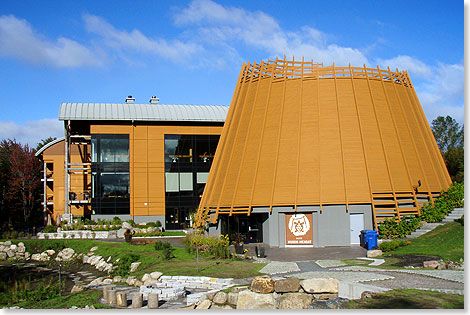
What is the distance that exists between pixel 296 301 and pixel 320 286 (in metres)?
1.00

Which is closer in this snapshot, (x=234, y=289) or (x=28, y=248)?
(x=234, y=289)

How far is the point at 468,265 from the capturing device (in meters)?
15.1

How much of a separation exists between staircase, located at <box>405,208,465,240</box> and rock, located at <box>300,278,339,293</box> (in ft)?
48.9

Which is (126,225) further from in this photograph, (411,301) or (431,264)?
(411,301)

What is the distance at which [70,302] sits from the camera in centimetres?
1675

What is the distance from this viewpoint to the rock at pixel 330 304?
1274 centimetres

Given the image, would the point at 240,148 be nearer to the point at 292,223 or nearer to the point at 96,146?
the point at 292,223

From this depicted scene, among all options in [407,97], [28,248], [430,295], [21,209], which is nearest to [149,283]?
[430,295]

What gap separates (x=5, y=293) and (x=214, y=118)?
30.8 metres

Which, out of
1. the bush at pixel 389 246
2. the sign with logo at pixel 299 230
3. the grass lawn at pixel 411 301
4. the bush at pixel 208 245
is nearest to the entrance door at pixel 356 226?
the sign with logo at pixel 299 230

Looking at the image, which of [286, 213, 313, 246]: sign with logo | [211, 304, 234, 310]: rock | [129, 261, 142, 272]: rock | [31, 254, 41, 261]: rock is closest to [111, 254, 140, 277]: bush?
[129, 261, 142, 272]: rock

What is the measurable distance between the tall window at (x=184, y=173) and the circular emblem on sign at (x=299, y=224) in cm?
1870

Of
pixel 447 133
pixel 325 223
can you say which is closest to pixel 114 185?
pixel 325 223

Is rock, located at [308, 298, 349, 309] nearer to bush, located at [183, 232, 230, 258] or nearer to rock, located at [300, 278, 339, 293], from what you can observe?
rock, located at [300, 278, 339, 293]
